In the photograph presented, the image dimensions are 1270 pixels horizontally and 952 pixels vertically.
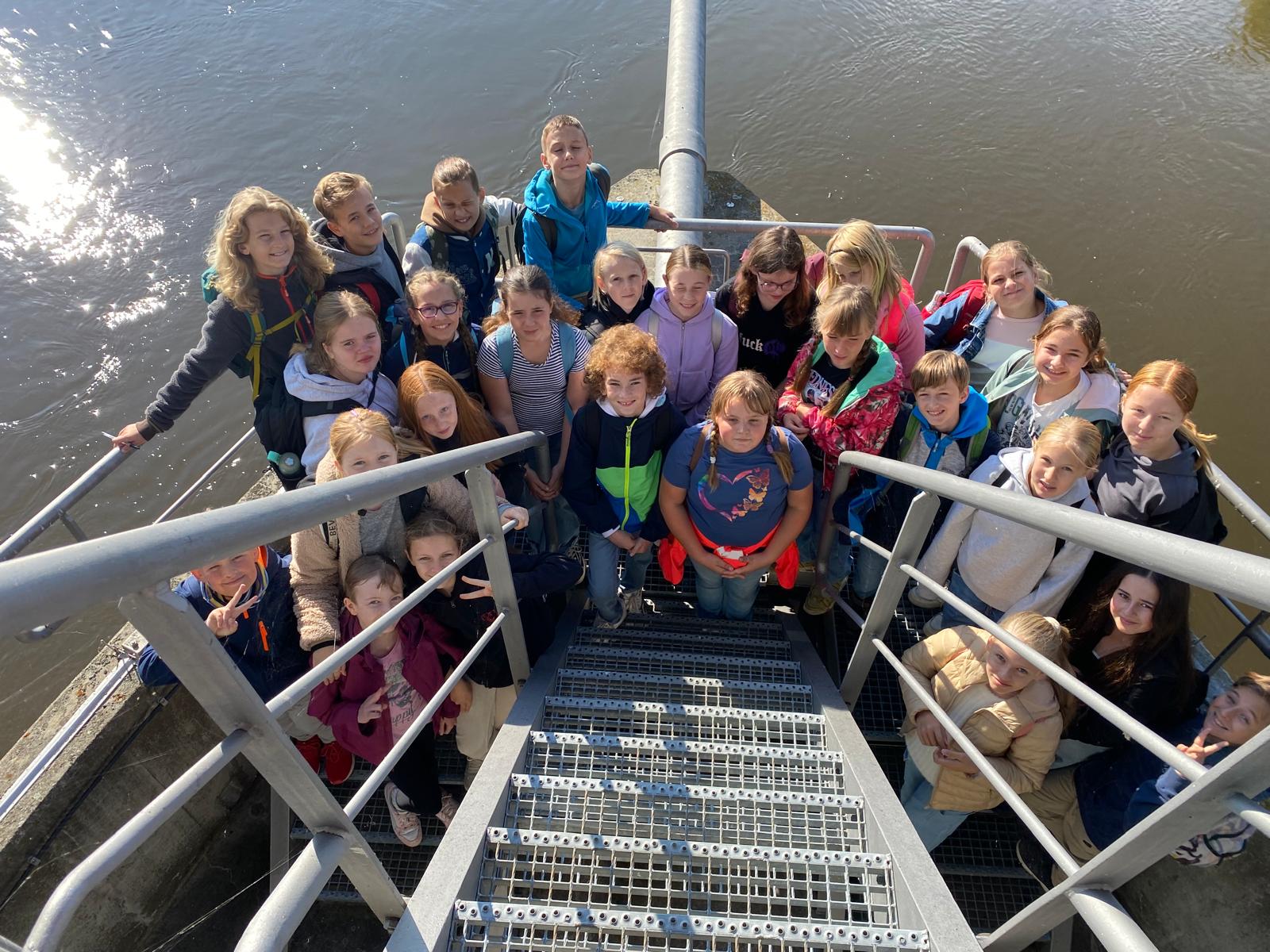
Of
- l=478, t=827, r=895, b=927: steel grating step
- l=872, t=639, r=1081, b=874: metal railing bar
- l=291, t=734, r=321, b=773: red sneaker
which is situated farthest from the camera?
l=291, t=734, r=321, b=773: red sneaker

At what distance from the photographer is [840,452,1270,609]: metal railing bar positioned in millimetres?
1066

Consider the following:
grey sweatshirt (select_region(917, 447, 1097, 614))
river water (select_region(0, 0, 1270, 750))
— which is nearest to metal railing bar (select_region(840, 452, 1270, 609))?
grey sweatshirt (select_region(917, 447, 1097, 614))

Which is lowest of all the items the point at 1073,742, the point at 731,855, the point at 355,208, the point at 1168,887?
the point at 1168,887

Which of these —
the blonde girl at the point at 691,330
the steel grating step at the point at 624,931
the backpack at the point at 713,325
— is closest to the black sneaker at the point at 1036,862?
the steel grating step at the point at 624,931

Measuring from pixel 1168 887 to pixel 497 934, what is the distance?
2.71m

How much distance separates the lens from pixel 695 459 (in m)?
3.04

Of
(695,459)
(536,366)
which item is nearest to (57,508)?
(536,366)

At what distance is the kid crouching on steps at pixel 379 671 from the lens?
2607 millimetres

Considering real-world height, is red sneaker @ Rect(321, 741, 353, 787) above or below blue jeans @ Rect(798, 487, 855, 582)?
below

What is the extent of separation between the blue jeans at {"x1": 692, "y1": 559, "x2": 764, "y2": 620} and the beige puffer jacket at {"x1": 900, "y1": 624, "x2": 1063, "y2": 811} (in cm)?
91

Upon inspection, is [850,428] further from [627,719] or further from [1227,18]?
[1227,18]

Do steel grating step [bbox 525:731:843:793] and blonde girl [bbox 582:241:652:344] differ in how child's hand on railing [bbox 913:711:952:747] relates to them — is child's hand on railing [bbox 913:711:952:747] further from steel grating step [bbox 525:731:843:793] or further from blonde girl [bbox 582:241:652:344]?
blonde girl [bbox 582:241:652:344]

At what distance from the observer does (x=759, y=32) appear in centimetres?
1289

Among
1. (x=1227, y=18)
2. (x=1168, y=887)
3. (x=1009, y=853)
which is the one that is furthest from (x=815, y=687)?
(x=1227, y=18)
